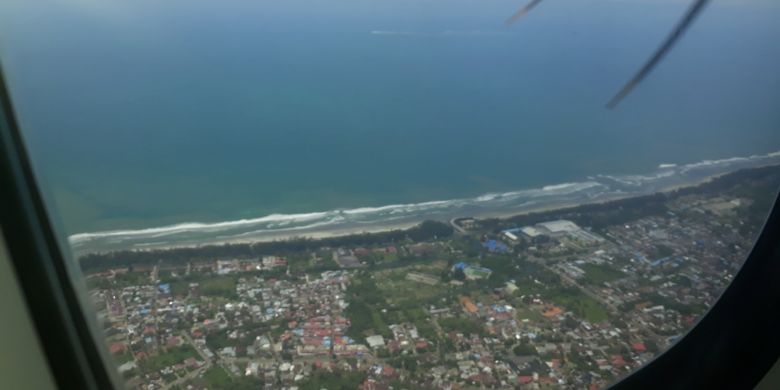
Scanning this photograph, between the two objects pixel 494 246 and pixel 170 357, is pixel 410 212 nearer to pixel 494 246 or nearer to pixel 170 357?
pixel 494 246

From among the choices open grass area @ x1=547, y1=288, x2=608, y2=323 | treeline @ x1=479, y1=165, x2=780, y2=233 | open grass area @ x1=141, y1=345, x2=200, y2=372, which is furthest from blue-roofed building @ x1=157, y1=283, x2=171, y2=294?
open grass area @ x1=547, y1=288, x2=608, y2=323

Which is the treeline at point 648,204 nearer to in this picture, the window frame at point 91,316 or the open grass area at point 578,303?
the window frame at point 91,316

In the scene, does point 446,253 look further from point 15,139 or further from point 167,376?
point 15,139

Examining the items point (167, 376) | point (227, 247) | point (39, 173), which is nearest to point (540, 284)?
point (227, 247)

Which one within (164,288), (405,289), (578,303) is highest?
(164,288)

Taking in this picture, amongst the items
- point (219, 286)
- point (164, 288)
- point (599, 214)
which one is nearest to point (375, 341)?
point (219, 286)

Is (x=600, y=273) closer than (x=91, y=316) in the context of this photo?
No
